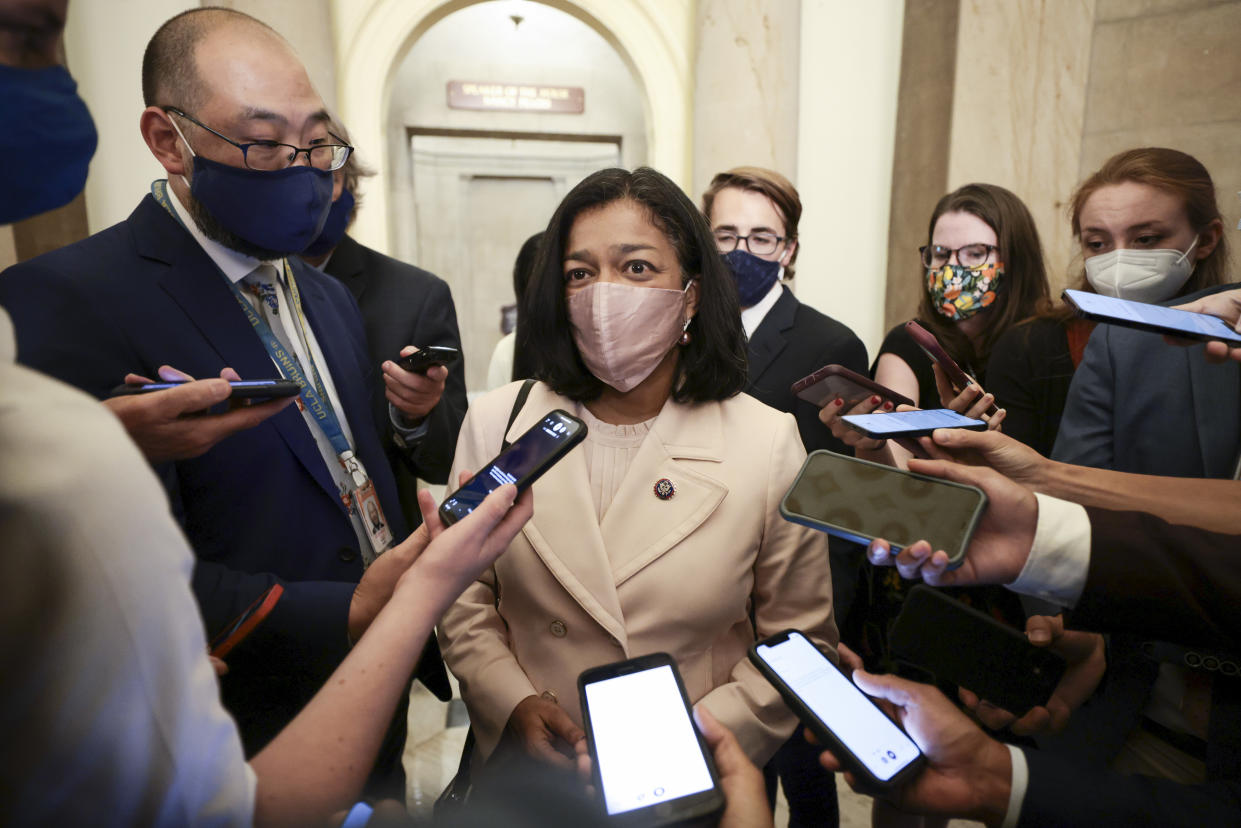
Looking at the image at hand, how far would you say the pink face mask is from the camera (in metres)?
1.65

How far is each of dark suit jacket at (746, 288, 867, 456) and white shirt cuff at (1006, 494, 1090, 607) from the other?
1.22 meters

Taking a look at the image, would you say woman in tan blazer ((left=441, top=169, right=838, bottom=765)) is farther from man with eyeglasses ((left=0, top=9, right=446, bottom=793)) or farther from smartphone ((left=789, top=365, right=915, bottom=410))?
man with eyeglasses ((left=0, top=9, right=446, bottom=793))

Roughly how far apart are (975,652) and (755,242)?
192 centimetres

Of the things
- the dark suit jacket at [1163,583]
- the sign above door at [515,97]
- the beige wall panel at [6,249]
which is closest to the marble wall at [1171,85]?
the dark suit jacket at [1163,583]

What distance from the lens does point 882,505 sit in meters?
1.23

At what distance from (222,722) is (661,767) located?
77 centimetres

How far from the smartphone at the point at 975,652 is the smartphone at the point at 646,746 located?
51 centimetres

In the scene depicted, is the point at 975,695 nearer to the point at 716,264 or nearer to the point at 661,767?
the point at 661,767

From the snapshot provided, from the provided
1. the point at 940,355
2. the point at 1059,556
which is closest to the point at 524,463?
the point at 1059,556

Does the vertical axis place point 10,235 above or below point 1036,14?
below

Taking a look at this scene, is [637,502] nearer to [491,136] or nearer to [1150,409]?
[1150,409]

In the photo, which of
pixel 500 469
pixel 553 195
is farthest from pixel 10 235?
pixel 553 195

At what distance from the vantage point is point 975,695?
4.61 ft

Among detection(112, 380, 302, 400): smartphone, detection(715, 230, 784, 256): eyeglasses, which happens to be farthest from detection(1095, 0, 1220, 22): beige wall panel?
detection(112, 380, 302, 400): smartphone
